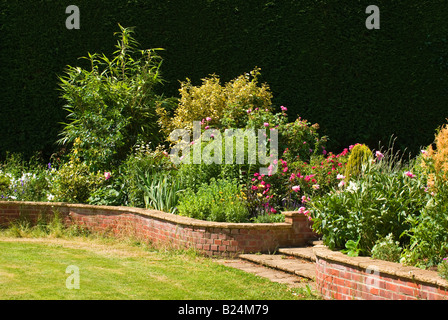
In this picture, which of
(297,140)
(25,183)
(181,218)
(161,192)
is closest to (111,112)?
(25,183)

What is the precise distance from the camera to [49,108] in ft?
34.1

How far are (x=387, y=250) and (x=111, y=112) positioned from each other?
19.8 ft

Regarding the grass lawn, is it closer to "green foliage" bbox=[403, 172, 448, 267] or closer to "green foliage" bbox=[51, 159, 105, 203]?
"green foliage" bbox=[403, 172, 448, 267]

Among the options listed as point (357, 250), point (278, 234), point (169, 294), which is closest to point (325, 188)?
point (278, 234)

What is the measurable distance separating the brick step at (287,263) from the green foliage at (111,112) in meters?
3.69

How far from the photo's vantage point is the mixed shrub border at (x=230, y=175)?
4730 millimetres

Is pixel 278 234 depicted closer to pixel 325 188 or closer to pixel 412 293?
pixel 325 188

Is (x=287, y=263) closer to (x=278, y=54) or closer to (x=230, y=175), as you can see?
(x=230, y=175)

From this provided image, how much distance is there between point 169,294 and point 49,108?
694 centimetres

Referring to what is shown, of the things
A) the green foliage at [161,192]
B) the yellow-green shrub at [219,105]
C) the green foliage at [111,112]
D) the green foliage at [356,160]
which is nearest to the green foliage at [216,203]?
the green foliage at [161,192]

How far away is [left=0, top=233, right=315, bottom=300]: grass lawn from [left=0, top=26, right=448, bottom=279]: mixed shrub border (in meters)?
0.84

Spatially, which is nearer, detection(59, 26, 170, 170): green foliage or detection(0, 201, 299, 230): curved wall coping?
detection(0, 201, 299, 230): curved wall coping

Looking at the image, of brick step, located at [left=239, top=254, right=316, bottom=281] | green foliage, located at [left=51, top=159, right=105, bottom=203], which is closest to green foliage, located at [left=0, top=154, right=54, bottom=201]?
green foliage, located at [left=51, top=159, right=105, bottom=203]

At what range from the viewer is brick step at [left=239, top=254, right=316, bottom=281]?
5396mm
